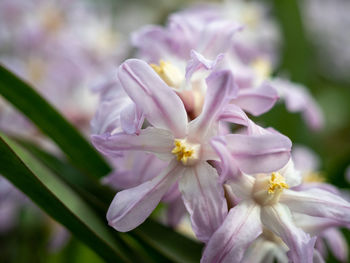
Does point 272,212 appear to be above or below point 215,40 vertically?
below

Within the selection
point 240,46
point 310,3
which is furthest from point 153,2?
point 240,46

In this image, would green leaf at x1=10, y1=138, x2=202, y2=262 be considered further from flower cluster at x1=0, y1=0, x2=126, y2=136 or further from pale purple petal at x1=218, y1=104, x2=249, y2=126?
flower cluster at x1=0, y1=0, x2=126, y2=136

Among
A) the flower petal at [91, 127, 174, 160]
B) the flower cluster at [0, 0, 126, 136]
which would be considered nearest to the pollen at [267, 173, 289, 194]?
the flower petal at [91, 127, 174, 160]

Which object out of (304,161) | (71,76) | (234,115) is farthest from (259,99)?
(71,76)

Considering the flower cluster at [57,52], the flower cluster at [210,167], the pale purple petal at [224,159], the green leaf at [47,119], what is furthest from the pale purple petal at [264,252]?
the flower cluster at [57,52]

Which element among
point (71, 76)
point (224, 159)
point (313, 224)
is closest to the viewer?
point (224, 159)

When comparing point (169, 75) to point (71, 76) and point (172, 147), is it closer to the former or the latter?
point (172, 147)

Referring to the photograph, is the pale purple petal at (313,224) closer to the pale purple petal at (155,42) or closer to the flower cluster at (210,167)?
the flower cluster at (210,167)
